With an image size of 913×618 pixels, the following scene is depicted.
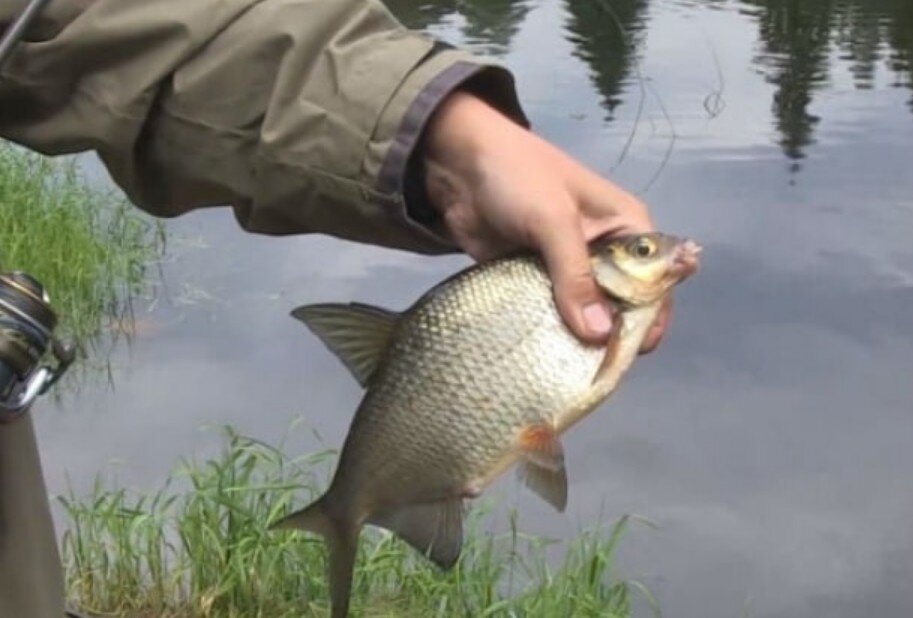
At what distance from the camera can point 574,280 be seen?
1.69 m

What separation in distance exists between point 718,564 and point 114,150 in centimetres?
471

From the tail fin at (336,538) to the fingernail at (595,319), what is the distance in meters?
0.39

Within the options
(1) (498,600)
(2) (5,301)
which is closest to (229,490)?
(1) (498,600)

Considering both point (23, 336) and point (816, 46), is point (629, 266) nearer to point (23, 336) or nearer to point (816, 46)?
point (23, 336)

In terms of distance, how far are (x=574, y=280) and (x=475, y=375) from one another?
0.56 ft

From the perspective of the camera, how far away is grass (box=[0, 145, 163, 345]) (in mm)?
7363

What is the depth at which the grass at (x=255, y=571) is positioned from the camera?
14.4 feet

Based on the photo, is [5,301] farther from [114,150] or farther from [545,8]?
[545,8]

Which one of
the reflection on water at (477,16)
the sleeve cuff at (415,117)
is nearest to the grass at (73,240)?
the sleeve cuff at (415,117)

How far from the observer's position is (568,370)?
1740 millimetres

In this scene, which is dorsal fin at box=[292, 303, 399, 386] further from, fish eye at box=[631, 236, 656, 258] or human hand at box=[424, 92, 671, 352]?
fish eye at box=[631, 236, 656, 258]

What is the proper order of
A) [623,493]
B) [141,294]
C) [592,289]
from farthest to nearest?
[141,294] → [623,493] → [592,289]

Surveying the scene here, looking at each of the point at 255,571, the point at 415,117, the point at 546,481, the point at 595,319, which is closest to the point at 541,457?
the point at 546,481

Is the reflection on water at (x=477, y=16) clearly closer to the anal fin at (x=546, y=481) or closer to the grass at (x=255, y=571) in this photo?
the grass at (x=255, y=571)
